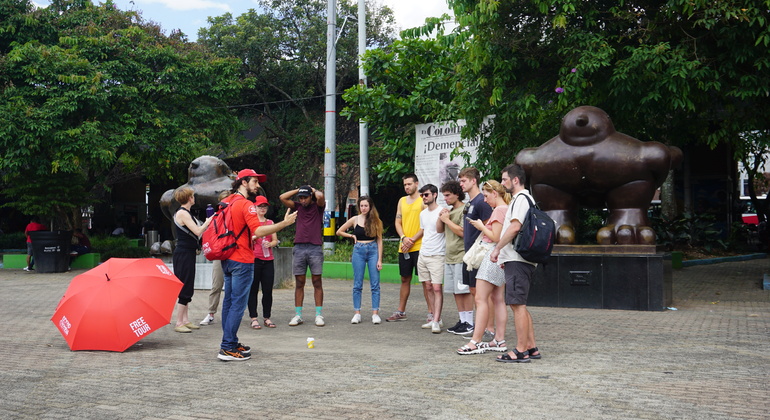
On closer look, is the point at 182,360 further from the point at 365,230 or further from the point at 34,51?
the point at 34,51

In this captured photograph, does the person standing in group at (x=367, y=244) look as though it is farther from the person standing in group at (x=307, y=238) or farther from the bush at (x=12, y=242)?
the bush at (x=12, y=242)

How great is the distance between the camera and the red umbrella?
682 centimetres

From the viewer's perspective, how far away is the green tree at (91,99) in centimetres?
1753

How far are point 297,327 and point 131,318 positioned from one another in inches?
91.8

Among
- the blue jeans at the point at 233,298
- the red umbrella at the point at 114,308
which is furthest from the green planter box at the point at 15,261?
the blue jeans at the point at 233,298

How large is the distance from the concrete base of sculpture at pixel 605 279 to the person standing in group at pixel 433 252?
2.74m

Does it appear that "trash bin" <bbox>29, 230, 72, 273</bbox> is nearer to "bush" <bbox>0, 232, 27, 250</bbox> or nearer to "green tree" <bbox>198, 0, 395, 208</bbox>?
"green tree" <bbox>198, 0, 395, 208</bbox>

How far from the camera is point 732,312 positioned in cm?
995

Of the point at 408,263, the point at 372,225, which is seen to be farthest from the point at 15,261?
the point at 408,263

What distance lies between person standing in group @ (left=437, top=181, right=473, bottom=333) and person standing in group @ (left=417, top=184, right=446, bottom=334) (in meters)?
0.09

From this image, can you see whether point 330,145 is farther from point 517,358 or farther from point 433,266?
point 517,358

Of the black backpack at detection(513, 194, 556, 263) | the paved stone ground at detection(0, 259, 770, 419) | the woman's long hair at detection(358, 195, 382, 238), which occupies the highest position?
the woman's long hair at detection(358, 195, 382, 238)

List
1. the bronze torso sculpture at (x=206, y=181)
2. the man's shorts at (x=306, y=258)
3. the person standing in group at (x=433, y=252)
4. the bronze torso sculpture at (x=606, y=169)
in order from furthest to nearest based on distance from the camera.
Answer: the bronze torso sculpture at (x=206, y=181) < the bronze torso sculpture at (x=606, y=169) < the man's shorts at (x=306, y=258) < the person standing in group at (x=433, y=252)

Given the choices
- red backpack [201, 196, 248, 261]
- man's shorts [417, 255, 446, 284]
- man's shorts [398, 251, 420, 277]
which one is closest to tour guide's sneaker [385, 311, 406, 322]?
man's shorts [398, 251, 420, 277]
